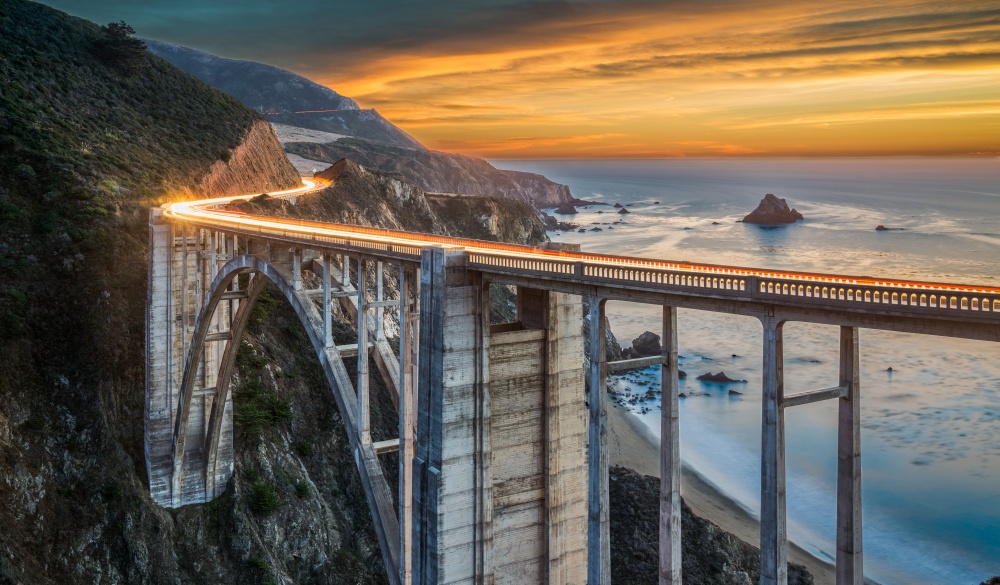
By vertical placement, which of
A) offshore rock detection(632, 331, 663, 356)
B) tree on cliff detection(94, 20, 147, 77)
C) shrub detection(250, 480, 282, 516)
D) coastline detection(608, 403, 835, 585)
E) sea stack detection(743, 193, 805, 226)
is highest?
tree on cliff detection(94, 20, 147, 77)

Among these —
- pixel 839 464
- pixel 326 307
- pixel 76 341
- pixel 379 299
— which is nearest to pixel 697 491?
pixel 379 299

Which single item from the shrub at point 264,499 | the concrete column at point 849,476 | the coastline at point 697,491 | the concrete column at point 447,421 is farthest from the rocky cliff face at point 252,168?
the concrete column at point 849,476

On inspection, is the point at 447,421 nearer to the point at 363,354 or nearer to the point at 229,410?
the point at 363,354

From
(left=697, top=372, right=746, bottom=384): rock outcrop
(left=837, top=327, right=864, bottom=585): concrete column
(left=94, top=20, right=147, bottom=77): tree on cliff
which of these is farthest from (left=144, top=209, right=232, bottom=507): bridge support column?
(left=697, top=372, right=746, bottom=384): rock outcrop

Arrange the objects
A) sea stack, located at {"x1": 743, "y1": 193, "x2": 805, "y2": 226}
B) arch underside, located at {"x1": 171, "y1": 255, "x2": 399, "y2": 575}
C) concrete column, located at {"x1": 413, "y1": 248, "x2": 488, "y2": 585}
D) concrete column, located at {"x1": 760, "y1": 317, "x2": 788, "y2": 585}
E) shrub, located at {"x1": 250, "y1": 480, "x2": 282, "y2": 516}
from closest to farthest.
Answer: concrete column, located at {"x1": 760, "y1": 317, "x2": 788, "y2": 585}, concrete column, located at {"x1": 413, "y1": 248, "x2": 488, "y2": 585}, arch underside, located at {"x1": 171, "y1": 255, "x2": 399, "y2": 575}, shrub, located at {"x1": 250, "y1": 480, "x2": 282, "y2": 516}, sea stack, located at {"x1": 743, "y1": 193, "x2": 805, "y2": 226}

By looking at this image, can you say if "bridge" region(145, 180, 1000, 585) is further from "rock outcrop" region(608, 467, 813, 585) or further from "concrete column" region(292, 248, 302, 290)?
"rock outcrop" region(608, 467, 813, 585)

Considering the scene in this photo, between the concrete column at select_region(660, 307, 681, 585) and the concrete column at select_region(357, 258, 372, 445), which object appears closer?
the concrete column at select_region(660, 307, 681, 585)
